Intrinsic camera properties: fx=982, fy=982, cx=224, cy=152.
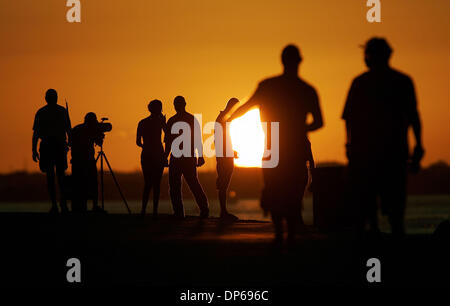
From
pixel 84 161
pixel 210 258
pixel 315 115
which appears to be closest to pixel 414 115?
pixel 315 115

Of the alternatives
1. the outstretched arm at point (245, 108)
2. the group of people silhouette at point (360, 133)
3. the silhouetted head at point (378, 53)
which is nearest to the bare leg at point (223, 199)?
the group of people silhouette at point (360, 133)

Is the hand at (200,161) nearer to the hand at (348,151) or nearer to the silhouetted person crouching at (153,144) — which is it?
the silhouetted person crouching at (153,144)

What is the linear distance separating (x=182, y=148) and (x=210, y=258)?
724 centimetres

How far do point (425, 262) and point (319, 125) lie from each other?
1.97m

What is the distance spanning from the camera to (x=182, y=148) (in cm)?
1802

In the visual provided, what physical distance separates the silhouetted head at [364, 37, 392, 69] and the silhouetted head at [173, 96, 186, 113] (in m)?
7.79

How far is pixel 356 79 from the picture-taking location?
10.4 meters

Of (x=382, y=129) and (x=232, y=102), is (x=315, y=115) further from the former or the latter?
(x=232, y=102)

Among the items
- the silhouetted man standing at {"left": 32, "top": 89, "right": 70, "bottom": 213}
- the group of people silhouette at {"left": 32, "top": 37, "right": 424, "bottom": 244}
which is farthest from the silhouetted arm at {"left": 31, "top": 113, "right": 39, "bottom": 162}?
the group of people silhouette at {"left": 32, "top": 37, "right": 424, "bottom": 244}

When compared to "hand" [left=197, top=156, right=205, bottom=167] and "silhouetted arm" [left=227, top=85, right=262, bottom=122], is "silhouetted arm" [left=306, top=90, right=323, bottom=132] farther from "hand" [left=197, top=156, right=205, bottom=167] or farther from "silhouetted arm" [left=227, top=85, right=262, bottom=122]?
"hand" [left=197, top=156, right=205, bottom=167]

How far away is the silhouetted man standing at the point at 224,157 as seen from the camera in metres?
17.7

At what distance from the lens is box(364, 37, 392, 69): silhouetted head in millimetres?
10305
